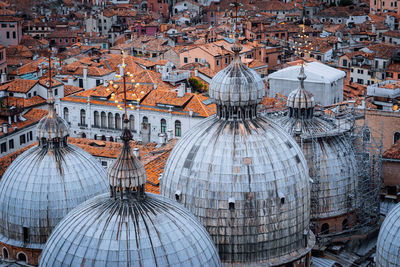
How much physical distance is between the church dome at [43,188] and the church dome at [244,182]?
4.56m

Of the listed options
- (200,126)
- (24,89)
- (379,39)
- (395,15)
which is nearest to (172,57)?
(24,89)

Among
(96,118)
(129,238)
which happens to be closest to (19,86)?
(96,118)

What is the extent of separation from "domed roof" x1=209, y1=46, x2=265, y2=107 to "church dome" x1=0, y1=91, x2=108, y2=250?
25.2ft

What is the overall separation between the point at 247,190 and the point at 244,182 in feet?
1.29

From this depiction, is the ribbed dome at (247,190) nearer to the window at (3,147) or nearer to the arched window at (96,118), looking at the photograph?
the window at (3,147)

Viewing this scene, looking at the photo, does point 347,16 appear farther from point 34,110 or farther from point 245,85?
point 245,85

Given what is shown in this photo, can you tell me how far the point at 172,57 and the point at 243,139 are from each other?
71785mm

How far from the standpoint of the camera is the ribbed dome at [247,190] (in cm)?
3581

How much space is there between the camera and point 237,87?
3766 cm

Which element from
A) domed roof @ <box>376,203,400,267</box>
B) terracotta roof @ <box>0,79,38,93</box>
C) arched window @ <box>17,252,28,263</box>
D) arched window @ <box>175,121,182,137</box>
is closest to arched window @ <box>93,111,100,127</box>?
terracotta roof @ <box>0,79,38,93</box>

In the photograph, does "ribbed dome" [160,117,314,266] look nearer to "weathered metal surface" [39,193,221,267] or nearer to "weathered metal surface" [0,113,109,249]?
"weathered metal surface" [0,113,109,249]

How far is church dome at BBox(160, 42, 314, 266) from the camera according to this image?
117 feet

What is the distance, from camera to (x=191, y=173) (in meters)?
36.9

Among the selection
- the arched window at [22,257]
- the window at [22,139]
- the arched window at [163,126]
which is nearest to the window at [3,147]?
the window at [22,139]
